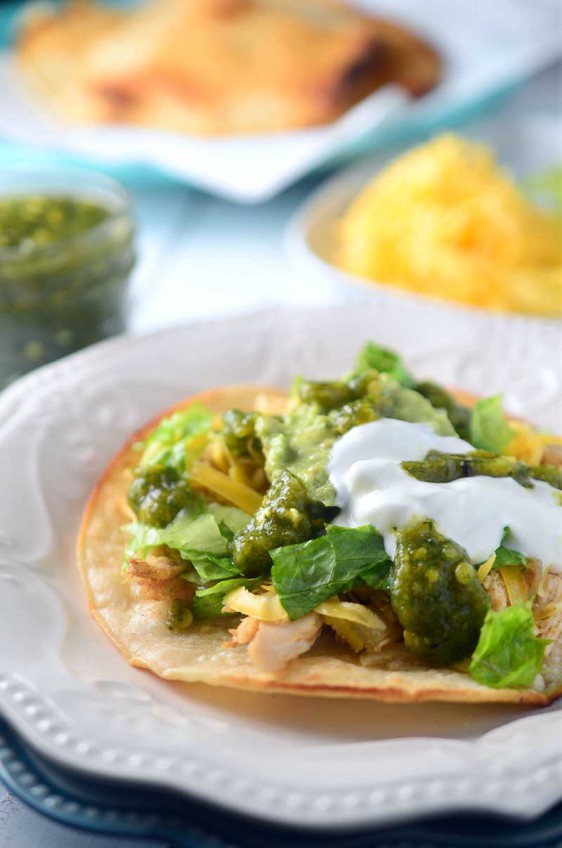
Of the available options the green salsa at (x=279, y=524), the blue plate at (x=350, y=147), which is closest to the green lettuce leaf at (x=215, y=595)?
the green salsa at (x=279, y=524)

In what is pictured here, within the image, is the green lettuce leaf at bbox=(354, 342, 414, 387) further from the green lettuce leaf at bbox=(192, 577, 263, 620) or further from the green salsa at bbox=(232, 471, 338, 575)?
the green lettuce leaf at bbox=(192, 577, 263, 620)

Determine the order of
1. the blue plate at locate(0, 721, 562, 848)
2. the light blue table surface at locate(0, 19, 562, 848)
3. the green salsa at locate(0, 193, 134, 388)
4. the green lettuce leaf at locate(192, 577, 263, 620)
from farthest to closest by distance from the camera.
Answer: the light blue table surface at locate(0, 19, 562, 848) < the green salsa at locate(0, 193, 134, 388) < the green lettuce leaf at locate(192, 577, 263, 620) < the blue plate at locate(0, 721, 562, 848)

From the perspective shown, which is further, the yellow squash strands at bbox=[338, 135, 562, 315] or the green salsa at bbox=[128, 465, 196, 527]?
the yellow squash strands at bbox=[338, 135, 562, 315]

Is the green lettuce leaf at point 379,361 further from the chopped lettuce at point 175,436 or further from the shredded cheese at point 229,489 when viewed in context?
the shredded cheese at point 229,489

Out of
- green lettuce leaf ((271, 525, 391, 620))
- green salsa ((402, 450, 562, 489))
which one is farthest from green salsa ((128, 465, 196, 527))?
green salsa ((402, 450, 562, 489))

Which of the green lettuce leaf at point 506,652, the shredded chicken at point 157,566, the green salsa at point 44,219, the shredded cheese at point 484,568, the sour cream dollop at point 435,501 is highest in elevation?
the sour cream dollop at point 435,501

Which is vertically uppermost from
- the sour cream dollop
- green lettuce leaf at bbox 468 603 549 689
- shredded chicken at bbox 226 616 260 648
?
the sour cream dollop
